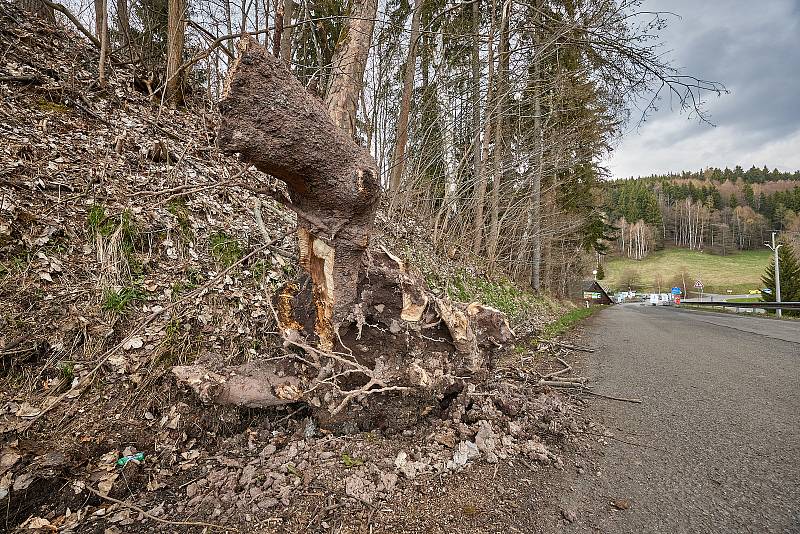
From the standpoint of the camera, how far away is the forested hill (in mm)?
68375

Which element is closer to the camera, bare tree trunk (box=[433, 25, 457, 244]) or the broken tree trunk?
the broken tree trunk

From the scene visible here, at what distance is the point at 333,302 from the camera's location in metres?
2.15

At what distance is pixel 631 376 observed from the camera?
11.7 ft

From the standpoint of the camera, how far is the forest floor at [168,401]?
154 centimetres

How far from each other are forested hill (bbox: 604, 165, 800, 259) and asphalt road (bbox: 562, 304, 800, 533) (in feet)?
242

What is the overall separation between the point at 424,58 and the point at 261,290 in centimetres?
487

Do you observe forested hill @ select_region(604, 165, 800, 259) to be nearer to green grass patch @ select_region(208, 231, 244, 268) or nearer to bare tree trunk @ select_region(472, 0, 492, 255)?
bare tree trunk @ select_region(472, 0, 492, 255)

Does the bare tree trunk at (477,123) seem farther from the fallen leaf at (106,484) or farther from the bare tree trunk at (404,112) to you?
the fallen leaf at (106,484)

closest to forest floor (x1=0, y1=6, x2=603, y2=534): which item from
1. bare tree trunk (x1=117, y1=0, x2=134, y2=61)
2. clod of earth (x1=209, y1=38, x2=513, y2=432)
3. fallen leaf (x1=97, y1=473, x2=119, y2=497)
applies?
fallen leaf (x1=97, y1=473, x2=119, y2=497)

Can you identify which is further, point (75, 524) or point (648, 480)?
point (648, 480)

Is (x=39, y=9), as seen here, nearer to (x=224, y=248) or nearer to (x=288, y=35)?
(x=288, y=35)

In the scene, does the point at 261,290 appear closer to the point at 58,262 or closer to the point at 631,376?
the point at 58,262

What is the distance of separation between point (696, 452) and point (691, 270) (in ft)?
250

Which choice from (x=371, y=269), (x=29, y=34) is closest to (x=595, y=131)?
(x=371, y=269)
